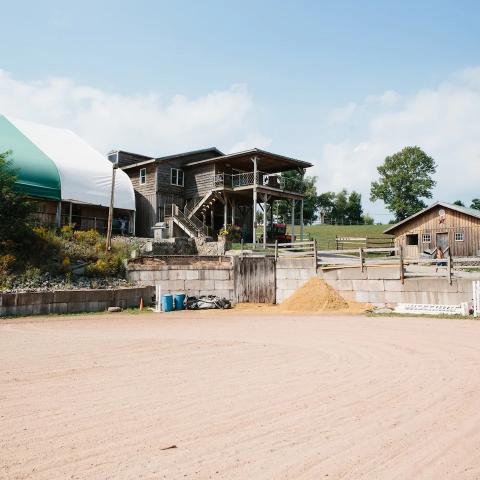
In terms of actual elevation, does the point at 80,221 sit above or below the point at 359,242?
above

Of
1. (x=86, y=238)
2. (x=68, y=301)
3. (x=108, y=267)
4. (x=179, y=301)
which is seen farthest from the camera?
(x=86, y=238)

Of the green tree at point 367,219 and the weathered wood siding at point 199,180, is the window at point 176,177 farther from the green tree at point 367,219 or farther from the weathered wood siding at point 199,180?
the green tree at point 367,219

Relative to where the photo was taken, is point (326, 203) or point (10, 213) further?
point (326, 203)

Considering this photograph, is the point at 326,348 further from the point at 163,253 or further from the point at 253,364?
the point at 163,253

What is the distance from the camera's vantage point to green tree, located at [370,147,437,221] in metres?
71.9

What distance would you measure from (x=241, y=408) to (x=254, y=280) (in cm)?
1744

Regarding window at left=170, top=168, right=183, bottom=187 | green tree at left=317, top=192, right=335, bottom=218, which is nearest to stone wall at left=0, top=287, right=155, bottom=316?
window at left=170, top=168, right=183, bottom=187

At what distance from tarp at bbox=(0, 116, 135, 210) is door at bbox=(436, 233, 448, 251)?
72.1ft

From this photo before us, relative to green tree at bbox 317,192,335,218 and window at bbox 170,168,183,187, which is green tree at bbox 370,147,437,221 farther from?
window at bbox 170,168,183,187

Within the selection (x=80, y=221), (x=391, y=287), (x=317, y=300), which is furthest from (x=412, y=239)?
(x=80, y=221)

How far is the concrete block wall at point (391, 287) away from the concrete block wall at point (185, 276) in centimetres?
517

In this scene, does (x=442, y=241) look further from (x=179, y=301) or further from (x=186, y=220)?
(x=179, y=301)

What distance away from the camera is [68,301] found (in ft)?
60.1

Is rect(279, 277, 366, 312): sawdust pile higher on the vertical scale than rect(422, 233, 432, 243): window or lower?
lower
